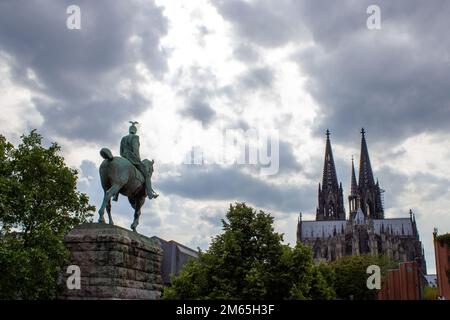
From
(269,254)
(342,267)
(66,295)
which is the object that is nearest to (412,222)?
(342,267)

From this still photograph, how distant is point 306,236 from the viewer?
163750 millimetres

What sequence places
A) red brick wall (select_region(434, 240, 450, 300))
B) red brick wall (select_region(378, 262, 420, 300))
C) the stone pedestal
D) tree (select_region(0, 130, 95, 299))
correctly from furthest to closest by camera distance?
red brick wall (select_region(378, 262, 420, 300)) < red brick wall (select_region(434, 240, 450, 300)) < tree (select_region(0, 130, 95, 299)) < the stone pedestal

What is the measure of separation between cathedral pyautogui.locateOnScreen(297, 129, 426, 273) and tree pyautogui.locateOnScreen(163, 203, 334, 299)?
115 m

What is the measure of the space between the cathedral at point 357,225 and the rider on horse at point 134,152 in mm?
133461

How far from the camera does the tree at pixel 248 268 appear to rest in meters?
33.6

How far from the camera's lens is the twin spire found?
563 feet

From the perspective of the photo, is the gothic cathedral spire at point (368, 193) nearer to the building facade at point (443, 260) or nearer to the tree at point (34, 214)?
the building facade at point (443, 260)

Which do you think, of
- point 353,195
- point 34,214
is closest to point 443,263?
point 34,214

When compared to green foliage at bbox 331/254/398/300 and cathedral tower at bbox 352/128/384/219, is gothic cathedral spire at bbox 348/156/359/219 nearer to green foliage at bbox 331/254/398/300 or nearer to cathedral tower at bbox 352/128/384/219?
cathedral tower at bbox 352/128/384/219

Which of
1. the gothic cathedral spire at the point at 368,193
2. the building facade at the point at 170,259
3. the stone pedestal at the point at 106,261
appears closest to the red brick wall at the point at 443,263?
the building facade at the point at 170,259

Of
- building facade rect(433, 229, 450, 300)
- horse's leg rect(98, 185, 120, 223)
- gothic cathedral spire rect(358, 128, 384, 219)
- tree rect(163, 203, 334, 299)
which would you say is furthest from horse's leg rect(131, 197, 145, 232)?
gothic cathedral spire rect(358, 128, 384, 219)

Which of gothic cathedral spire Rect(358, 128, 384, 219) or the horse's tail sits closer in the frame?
the horse's tail
